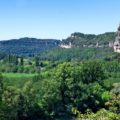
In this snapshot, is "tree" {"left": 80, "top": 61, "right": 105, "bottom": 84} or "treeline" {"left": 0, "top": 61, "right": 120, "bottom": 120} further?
"tree" {"left": 80, "top": 61, "right": 105, "bottom": 84}

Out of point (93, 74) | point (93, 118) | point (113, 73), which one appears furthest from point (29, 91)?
point (113, 73)

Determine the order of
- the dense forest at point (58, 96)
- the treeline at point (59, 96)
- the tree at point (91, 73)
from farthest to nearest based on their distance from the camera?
the tree at point (91, 73)
the treeline at point (59, 96)
the dense forest at point (58, 96)

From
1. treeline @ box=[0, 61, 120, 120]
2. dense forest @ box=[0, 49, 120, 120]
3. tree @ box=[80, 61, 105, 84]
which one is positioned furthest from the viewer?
tree @ box=[80, 61, 105, 84]

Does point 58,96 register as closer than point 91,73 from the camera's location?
Yes

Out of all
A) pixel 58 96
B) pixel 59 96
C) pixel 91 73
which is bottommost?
pixel 59 96

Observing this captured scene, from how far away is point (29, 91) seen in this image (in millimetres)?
57281

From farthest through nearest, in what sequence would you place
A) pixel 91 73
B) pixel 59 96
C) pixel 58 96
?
pixel 91 73 → pixel 59 96 → pixel 58 96

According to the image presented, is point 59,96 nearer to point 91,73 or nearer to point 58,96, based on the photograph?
point 58,96

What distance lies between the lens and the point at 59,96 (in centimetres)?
6359

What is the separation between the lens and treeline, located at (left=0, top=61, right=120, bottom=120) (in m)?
50.7

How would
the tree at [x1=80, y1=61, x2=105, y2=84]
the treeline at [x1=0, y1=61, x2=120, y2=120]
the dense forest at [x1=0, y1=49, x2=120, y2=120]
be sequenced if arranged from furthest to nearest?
the tree at [x1=80, y1=61, x2=105, y2=84]
the treeline at [x1=0, y1=61, x2=120, y2=120]
the dense forest at [x1=0, y1=49, x2=120, y2=120]

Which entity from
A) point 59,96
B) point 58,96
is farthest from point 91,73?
point 58,96

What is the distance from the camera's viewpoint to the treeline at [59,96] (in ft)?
166

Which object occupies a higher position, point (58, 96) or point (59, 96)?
point (58, 96)
